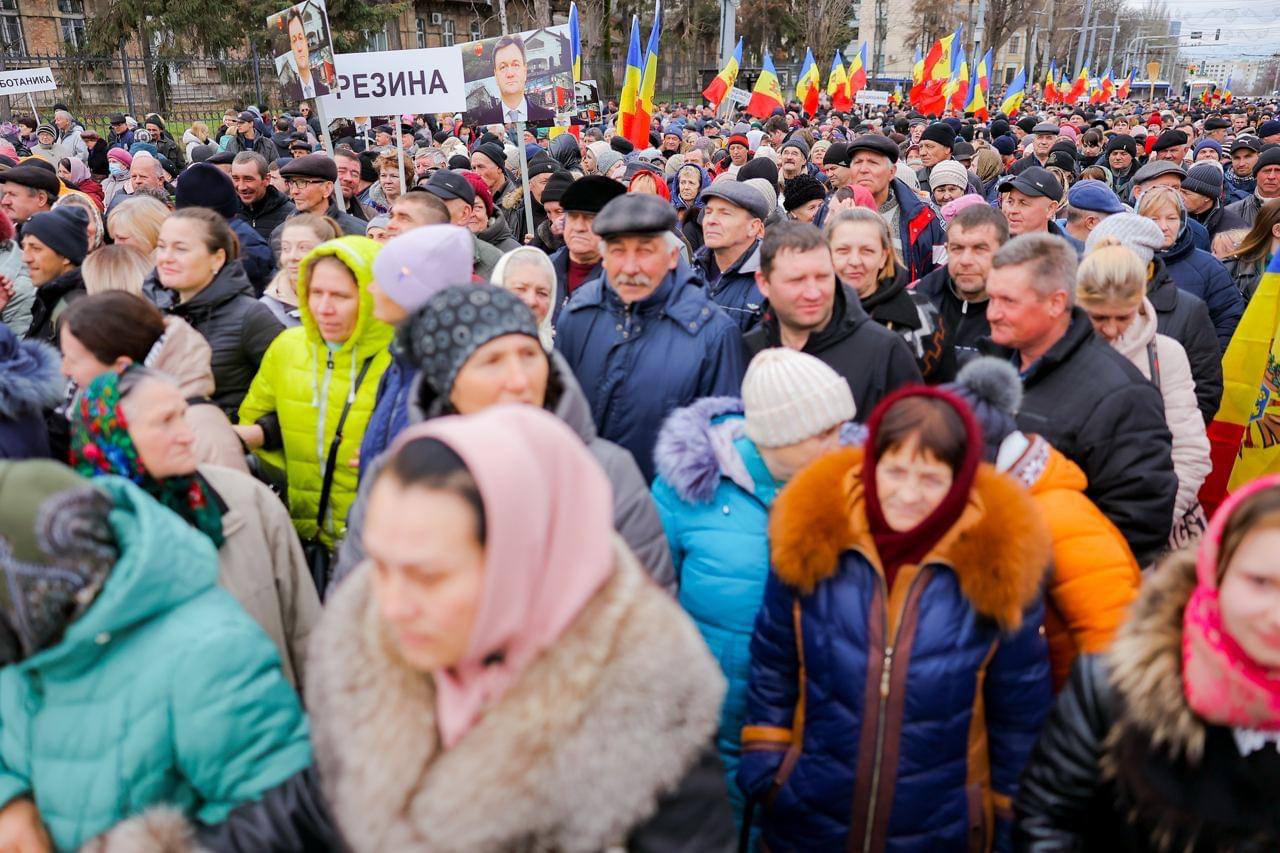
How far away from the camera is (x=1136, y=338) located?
3549mm

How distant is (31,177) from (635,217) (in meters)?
4.93

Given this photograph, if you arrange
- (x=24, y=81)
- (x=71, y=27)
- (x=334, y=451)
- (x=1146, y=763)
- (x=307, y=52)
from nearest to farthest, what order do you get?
1. (x=1146, y=763)
2. (x=334, y=451)
3. (x=307, y=52)
4. (x=24, y=81)
5. (x=71, y=27)

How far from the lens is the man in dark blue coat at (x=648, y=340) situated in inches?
138

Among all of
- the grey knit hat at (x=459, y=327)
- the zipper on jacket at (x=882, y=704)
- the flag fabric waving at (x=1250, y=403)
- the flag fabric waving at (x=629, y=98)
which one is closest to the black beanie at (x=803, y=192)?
the flag fabric waving at (x=1250, y=403)

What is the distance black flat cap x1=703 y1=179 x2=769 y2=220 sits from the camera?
4.91 metres

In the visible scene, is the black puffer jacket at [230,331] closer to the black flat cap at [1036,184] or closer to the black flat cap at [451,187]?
the black flat cap at [451,187]

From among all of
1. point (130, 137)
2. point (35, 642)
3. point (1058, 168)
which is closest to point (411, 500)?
point (35, 642)

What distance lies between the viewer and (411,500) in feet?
4.50

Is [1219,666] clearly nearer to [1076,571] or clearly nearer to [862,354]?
[1076,571]

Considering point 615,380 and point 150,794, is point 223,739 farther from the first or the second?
point 615,380

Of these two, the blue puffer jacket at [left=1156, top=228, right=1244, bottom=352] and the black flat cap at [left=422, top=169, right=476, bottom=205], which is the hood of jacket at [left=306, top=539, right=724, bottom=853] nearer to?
the black flat cap at [left=422, top=169, right=476, bottom=205]

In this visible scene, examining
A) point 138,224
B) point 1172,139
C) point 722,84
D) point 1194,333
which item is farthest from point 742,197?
point 722,84

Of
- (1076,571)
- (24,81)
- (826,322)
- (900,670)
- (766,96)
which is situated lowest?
(900,670)

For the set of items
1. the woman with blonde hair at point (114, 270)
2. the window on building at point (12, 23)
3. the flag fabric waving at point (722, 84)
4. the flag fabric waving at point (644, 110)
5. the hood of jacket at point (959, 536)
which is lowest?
the hood of jacket at point (959, 536)
